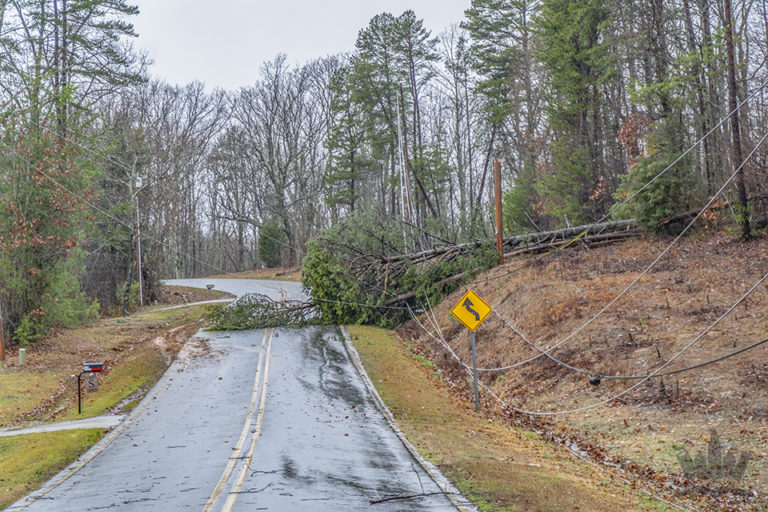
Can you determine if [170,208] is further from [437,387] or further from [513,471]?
[513,471]

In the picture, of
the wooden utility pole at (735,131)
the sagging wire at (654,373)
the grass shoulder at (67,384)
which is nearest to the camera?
the grass shoulder at (67,384)

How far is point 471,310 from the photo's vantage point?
626 inches

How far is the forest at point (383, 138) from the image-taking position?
23.8 m

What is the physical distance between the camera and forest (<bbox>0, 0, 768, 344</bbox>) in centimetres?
2383

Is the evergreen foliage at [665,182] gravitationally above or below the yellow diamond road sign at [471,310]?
above

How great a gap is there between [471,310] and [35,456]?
939 centimetres

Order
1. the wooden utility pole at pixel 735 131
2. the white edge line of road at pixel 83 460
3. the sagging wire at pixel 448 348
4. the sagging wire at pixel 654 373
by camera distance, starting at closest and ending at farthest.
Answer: the white edge line of road at pixel 83 460
the sagging wire at pixel 448 348
the sagging wire at pixel 654 373
the wooden utility pole at pixel 735 131

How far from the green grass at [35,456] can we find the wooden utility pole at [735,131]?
1715 centimetres

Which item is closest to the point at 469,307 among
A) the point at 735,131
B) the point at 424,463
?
the point at 424,463

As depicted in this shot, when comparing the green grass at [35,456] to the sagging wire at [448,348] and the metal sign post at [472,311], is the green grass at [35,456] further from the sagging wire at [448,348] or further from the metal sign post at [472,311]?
the sagging wire at [448,348]

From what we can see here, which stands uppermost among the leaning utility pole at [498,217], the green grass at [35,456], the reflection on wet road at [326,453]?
the leaning utility pole at [498,217]

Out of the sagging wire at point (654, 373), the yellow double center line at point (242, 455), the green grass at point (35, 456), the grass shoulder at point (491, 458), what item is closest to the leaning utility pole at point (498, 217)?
the sagging wire at point (654, 373)

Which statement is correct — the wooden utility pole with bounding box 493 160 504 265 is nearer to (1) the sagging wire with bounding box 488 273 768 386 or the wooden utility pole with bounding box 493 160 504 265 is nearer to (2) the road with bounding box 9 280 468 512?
(1) the sagging wire with bounding box 488 273 768 386

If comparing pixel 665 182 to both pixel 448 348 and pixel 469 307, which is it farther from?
pixel 469 307
